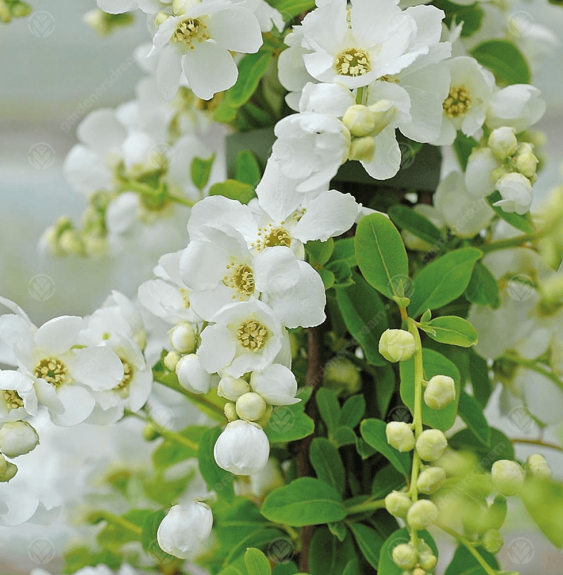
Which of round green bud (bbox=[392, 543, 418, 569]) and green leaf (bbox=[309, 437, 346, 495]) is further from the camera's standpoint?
green leaf (bbox=[309, 437, 346, 495])

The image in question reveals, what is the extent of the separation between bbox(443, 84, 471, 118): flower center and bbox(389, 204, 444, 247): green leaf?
7 cm

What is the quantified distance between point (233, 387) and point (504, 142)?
9.5 inches

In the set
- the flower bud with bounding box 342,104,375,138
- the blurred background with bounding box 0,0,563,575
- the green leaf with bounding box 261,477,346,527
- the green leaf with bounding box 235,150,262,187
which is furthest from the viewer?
the blurred background with bounding box 0,0,563,575

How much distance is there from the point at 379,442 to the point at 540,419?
0.17m

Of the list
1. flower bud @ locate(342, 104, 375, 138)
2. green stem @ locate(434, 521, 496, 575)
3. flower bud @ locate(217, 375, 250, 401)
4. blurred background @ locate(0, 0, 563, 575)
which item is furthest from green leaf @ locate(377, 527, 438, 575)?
blurred background @ locate(0, 0, 563, 575)

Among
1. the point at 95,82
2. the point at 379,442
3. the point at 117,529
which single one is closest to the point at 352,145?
the point at 379,442

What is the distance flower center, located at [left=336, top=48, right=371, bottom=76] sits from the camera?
44cm

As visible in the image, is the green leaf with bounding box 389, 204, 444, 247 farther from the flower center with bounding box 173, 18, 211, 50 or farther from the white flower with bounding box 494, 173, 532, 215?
the flower center with bounding box 173, 18, 211, 50

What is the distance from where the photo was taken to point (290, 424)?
1.62 feet

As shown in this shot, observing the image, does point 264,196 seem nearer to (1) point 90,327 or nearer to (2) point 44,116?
(1) point 90,327

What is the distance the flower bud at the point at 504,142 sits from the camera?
0.50m

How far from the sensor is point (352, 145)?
0.39 metres

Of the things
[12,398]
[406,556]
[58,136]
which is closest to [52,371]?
[12,398]

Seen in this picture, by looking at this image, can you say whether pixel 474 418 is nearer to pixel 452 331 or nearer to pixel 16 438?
pixel 452 331
